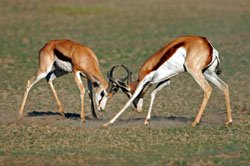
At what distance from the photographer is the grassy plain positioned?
10484 millimetres

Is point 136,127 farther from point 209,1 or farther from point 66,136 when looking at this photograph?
point 209,1

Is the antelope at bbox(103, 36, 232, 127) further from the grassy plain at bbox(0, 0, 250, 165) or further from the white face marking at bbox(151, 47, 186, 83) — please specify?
the grassy plain at bbox(0, 0, 250, 165)

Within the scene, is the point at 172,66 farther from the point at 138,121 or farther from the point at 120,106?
the point at 120,106

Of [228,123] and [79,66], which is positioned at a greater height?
[79,66]

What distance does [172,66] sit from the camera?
41.7ft

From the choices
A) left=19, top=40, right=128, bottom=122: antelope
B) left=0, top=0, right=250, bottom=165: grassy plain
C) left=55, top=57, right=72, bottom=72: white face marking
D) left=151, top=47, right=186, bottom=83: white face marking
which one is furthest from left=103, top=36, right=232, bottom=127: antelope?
left=55, top=57, right=72, bottom=72: white face marking

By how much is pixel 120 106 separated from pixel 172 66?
3285 millimetres

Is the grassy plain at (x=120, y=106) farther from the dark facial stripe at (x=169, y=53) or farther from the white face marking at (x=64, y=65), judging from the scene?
the dark facial stripe at (x=169, y=53)

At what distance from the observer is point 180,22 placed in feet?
122

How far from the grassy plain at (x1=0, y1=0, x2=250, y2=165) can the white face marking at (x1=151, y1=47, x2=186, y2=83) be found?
90 cm

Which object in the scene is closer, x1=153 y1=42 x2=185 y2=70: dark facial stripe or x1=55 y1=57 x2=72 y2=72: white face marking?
x1=153 y1=42 x2=185 y2=70: dark facial stripe

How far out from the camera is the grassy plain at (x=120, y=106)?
1048cm

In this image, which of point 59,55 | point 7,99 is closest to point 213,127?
point 59,55

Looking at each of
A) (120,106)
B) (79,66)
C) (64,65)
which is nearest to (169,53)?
(79,66)
